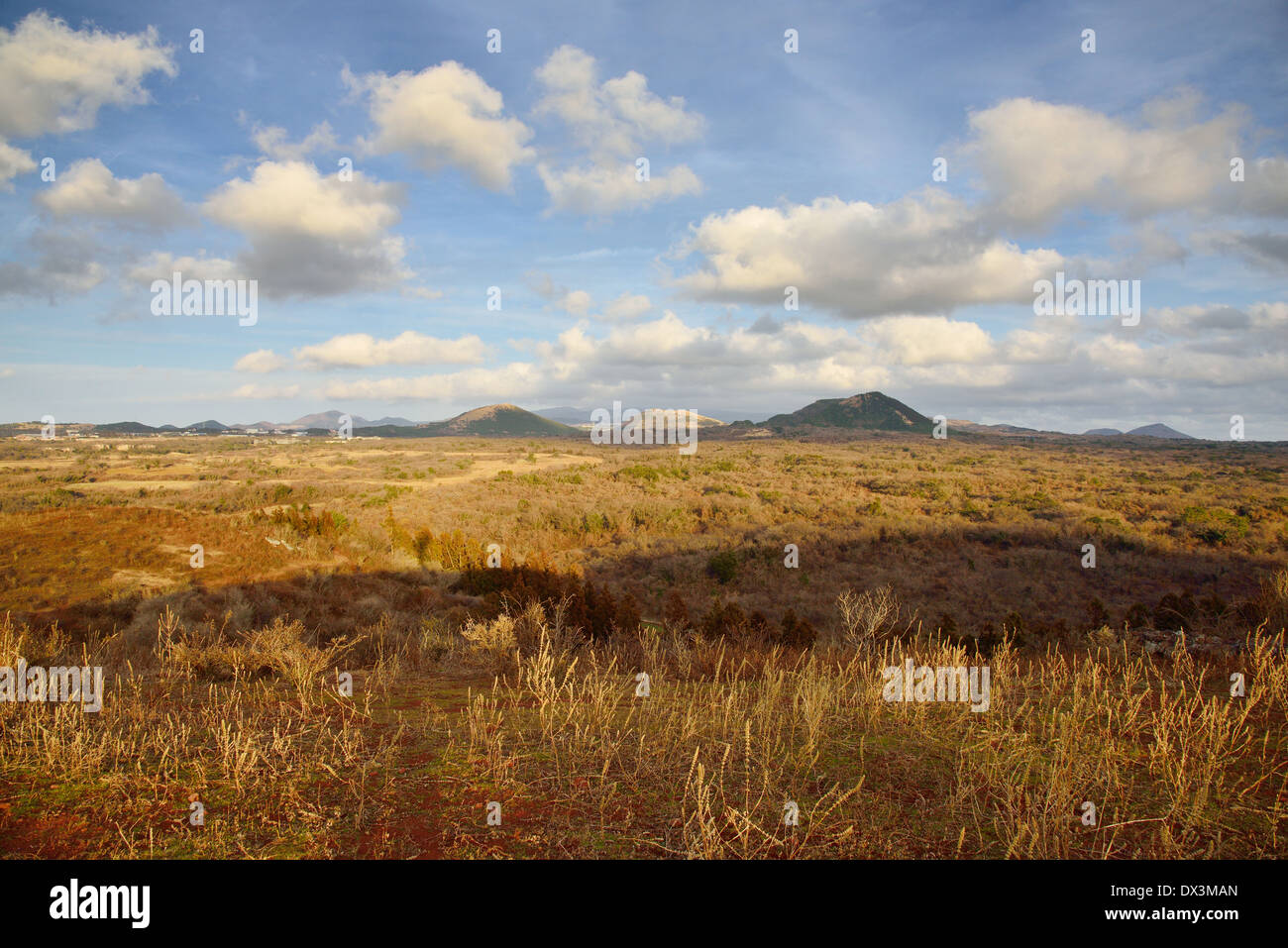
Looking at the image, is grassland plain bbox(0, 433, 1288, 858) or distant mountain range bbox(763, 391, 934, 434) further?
distant mountain range bbox(763, 391, 934, 434)

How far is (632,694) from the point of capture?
6.68 metres

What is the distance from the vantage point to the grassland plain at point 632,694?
11.5 feet

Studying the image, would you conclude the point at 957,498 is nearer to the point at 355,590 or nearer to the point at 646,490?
the point at 646,490

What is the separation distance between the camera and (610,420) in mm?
21453

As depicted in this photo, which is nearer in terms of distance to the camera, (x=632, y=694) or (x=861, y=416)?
(x=632, y=694)

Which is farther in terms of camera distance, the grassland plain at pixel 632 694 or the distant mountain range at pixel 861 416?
the distant mountain range at pixel 861 416

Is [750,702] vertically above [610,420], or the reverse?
[610,420]

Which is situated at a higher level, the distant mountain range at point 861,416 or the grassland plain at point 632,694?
the distant mountain range at point 861,416

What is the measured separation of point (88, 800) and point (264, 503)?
102 feet

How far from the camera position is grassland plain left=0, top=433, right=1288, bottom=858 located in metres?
3.50

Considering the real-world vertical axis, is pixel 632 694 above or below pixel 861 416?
below
